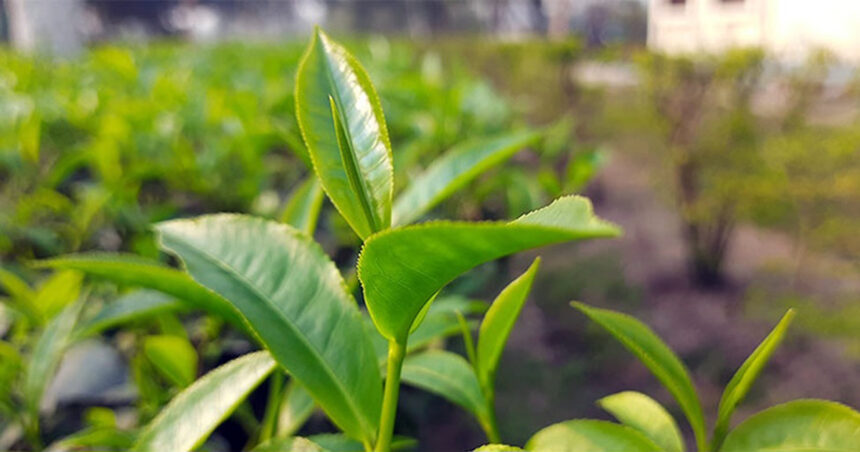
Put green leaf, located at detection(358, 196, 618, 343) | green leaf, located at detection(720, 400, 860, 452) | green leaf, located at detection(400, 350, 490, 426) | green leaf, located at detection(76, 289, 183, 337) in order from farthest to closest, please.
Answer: green leaf, located at detection(76, 289, 183, 337), green leaf, located at detection(400, 350, 490, 426), green leaf, located at detection(720, 400, 860, 452), green leaf, located at detection(358, 196, 618, 343)

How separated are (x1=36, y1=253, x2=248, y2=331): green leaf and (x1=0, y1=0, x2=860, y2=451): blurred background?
0.32 meters

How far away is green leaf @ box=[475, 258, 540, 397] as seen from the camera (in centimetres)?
73

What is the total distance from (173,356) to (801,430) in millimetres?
782

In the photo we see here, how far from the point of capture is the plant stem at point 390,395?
25.5 inches

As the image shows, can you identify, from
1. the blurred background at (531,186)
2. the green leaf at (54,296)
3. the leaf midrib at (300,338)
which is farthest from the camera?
the blurred background at (531,186)

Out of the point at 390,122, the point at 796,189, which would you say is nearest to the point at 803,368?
the point at 796,189

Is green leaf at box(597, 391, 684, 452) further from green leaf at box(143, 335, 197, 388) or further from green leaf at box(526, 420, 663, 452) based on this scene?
green leaf at box(143, 335, 197, 388)

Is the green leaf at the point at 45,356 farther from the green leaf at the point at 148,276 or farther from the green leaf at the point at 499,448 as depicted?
the green leaf at the point at 499,448

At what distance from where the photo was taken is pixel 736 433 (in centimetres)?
67

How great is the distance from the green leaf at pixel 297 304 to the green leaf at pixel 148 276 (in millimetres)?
28

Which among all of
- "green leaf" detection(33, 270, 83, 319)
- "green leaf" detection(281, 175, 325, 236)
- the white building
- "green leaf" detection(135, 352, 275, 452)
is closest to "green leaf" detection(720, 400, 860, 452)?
"green leaf" detection(135, 352, 275, 452)

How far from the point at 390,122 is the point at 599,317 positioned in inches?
70.3

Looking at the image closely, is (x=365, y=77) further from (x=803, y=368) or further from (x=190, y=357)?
(x=803, y=368)

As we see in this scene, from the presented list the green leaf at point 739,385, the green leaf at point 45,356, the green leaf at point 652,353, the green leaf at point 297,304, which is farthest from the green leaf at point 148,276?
the green leaf at point 739,385
